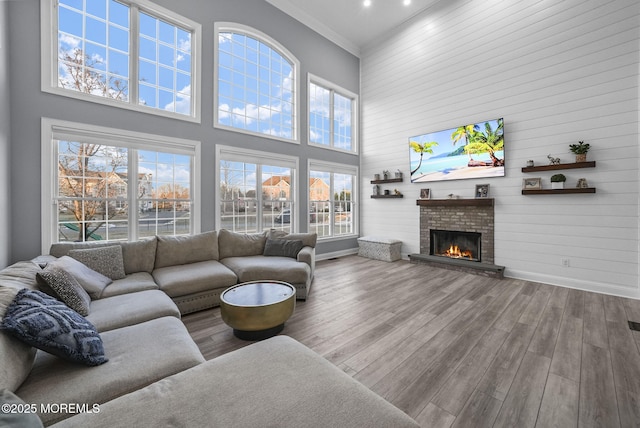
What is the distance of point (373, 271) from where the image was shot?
4.84 meters

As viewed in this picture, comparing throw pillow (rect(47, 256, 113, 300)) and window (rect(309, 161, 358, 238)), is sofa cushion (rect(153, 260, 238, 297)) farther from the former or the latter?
window (rect(309, 161, 358, 238))

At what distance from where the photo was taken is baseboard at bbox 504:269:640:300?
3432mm

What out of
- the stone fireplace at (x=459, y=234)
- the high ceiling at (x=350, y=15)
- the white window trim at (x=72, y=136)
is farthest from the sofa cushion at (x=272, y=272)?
the high ceiling at (x=350, y=15)

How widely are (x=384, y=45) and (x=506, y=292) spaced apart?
5.78m

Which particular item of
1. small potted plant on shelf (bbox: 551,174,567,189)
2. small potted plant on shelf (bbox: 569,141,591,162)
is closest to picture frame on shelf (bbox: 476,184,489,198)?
small potted plant on shelf (bbox: 551,174,567,189)

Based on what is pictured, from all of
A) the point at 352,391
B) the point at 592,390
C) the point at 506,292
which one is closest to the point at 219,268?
the point at 352,391

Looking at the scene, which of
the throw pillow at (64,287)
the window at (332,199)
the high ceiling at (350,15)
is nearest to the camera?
the throw pillow at (64,287)

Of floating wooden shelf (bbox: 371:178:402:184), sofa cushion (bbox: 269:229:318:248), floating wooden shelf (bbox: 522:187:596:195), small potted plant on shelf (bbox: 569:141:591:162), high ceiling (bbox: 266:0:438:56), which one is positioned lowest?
sofa cushion (bbox: 269:229:318:248)

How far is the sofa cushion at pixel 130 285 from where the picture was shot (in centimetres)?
252

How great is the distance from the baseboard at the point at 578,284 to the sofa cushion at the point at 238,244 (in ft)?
13.9

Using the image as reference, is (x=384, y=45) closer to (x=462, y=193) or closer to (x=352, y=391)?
(x=462, y=193)

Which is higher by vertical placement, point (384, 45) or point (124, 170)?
point (384, 45)

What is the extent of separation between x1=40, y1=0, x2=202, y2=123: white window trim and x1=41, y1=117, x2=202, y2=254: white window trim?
349 millimetres

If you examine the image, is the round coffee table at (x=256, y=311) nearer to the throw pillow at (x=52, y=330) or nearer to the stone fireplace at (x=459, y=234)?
the throw pillow at (x=52, y=330)
